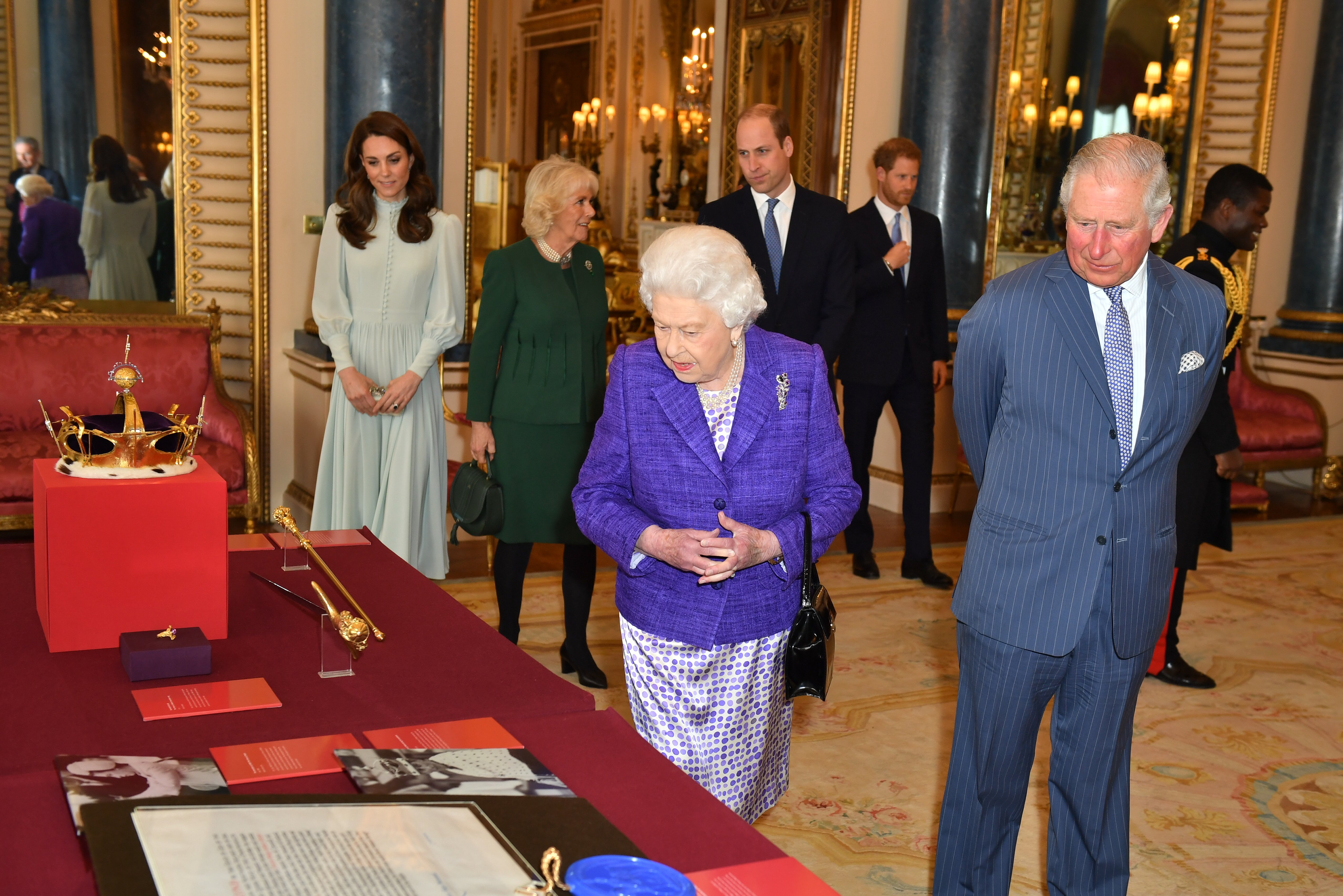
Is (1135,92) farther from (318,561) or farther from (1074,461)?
(318,561)

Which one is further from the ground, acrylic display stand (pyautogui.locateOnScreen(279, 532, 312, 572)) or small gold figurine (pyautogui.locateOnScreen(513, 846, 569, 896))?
small gold figurine (pyautogui.locateOnScreen(513, 846, 569, 896))

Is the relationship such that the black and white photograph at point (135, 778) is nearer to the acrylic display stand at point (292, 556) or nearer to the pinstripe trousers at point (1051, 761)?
the acrylic display stand at point (292, 556)

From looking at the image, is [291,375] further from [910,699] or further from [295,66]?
[910,699]

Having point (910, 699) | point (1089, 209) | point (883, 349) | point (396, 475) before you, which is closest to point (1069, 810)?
point (1089, 209)

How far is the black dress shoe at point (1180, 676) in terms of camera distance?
4824 mm

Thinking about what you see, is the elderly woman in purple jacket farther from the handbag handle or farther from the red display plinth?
the red display plinth

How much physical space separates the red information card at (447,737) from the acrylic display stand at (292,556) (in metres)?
0.94

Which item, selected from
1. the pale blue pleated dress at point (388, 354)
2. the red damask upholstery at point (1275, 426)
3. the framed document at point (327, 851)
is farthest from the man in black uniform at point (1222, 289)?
the red damask upholstery at point (1275, 426)

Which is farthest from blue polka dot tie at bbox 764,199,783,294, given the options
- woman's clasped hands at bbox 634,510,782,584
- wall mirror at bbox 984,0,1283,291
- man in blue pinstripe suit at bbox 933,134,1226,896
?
wall mirror at bbox 984,0,1283,291

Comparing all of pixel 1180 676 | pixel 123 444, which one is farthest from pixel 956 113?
pixel 123 444

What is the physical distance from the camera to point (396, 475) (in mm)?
4703

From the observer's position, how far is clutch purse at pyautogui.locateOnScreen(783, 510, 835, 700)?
258cm

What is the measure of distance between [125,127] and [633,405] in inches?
202

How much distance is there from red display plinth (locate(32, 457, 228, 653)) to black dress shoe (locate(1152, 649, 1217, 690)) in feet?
12.8
